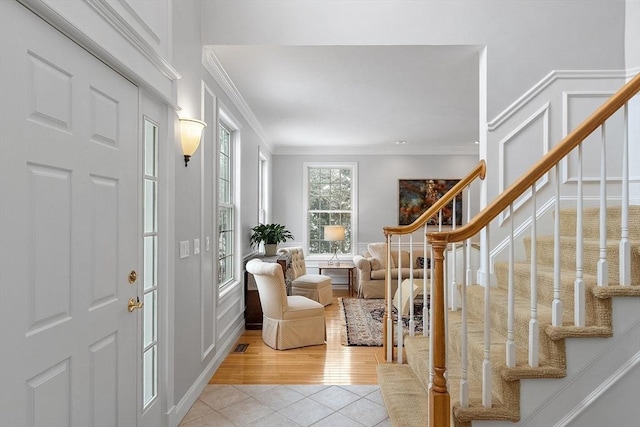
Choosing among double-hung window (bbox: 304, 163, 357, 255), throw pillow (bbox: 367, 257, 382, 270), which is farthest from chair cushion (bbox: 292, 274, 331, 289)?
double-hung window (bbox: 304, 163, 357, 255)

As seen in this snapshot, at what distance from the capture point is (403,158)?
23.4 feet

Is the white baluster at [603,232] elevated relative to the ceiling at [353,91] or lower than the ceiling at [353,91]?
lower

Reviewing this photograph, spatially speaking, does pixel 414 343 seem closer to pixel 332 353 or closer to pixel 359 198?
pixel 332 353

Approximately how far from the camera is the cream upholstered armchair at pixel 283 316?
3.70 m

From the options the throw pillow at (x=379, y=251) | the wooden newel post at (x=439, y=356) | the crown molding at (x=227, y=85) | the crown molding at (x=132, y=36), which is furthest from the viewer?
the throw pillow at (x=379, y=251)

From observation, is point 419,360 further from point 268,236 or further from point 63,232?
point 268,236

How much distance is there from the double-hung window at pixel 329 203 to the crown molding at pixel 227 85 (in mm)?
2024

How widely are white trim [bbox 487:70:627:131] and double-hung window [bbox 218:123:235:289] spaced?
8.96 ft

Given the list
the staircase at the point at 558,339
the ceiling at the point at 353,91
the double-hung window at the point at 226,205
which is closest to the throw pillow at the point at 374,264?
the ceiling at the point at 353,91

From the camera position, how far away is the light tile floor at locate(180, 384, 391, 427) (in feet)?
7.96

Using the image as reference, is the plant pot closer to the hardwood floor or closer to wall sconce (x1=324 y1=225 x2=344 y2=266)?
the hardwood floor

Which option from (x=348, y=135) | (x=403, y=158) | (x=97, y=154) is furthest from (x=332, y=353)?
(x=403, y=158)

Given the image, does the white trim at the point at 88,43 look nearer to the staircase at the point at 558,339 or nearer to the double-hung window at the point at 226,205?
the staircase at the point at 558,339

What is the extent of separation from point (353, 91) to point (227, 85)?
4.31ft
